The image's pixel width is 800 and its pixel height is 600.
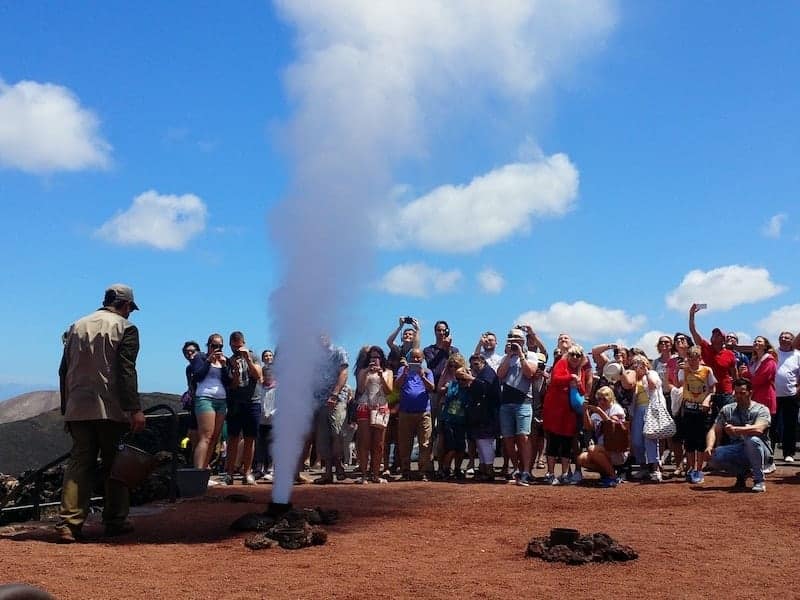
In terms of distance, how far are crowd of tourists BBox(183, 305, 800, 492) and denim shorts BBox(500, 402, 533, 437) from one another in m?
0.02

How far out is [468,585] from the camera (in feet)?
18.6

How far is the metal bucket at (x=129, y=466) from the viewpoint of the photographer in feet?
24.7

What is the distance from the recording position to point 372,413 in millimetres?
12031

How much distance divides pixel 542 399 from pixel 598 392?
3.96 ft

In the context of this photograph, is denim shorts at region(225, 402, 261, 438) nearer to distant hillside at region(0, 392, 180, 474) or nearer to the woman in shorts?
the woman in shorts

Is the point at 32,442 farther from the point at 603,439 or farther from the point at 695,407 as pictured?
the point at 695,407

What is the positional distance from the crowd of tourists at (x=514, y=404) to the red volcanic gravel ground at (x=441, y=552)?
1451 millimetres

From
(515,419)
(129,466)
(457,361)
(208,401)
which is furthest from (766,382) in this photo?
(129,466)

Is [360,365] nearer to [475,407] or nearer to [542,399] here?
[475,407]

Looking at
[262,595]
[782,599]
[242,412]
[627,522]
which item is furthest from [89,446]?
[782,599]

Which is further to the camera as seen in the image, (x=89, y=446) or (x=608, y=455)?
(x=608, y=455)

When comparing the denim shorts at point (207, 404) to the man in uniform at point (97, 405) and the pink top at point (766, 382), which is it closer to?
the man in uniform at point (97, 405)

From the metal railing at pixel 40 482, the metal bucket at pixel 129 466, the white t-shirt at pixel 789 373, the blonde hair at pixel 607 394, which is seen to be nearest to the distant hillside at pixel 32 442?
the metal railing at pixel 40 482

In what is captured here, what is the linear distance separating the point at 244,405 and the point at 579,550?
6.84 m
